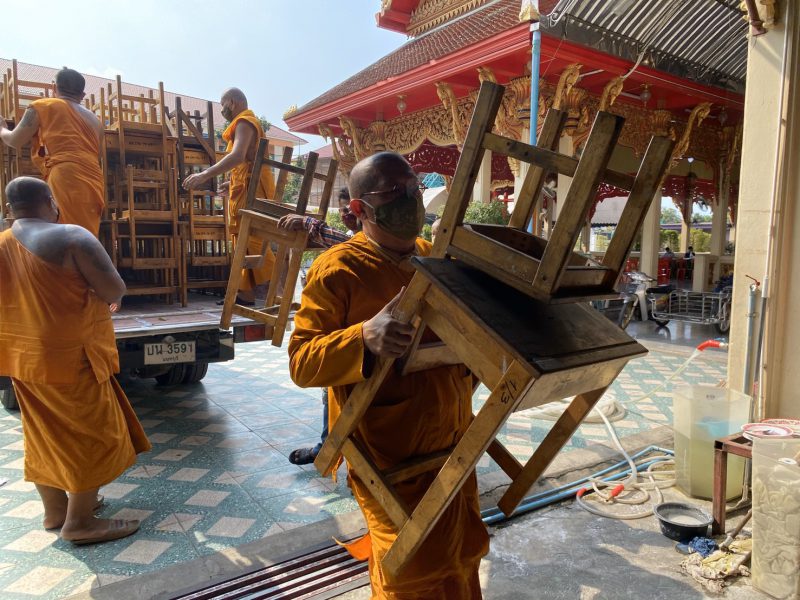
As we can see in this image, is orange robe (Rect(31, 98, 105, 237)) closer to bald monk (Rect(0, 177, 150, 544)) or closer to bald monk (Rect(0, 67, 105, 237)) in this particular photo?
bald monk (Rect(0, 67, 105, 237))

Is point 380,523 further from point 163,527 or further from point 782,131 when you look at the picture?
point 782,131

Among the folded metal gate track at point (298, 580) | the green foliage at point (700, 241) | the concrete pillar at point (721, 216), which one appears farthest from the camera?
the green foliage at point (700, 241)

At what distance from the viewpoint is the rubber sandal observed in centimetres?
378

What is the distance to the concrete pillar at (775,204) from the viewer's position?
3.16m

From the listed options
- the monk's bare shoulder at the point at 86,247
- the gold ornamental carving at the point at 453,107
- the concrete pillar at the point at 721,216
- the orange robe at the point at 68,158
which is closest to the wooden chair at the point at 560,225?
the monk's bare shoulder at the point at 86,247

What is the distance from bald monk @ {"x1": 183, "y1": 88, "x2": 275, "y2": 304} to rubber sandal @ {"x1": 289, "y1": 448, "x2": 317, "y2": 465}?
168 cm

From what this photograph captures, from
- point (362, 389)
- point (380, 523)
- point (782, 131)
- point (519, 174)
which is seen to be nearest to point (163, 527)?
point (380, 523)

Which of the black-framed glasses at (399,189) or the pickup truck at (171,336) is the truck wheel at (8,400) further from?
the black-framed glasses at (399,189)

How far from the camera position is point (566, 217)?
1.26 meters

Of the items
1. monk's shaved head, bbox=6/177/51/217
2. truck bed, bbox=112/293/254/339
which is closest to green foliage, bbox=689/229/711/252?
truck bed, bbox=112/293/254/339

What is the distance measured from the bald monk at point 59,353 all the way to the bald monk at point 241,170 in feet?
5.31

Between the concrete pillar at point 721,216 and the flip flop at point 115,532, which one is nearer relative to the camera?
the flip flop at point 115,532

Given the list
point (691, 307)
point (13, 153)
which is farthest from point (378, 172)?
point (691, 307)

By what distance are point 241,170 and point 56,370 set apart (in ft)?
8.19
